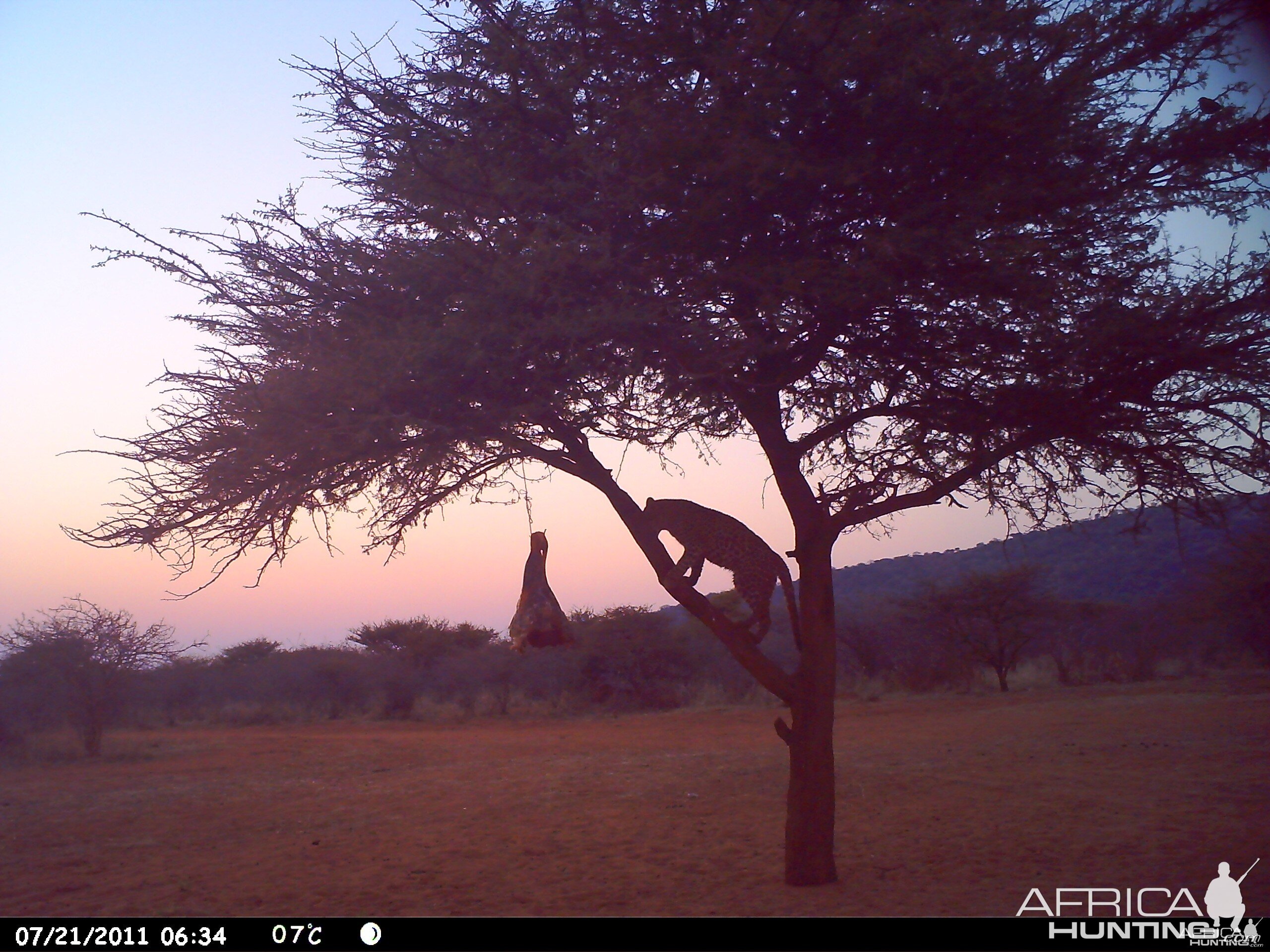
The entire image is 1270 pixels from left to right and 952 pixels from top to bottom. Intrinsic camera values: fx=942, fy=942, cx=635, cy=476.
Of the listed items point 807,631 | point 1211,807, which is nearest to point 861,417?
point 807,631

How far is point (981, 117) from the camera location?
6.16 m

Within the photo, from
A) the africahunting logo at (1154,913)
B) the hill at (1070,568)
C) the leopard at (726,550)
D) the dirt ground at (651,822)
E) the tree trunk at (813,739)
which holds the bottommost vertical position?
the dirt ground at (651,822)

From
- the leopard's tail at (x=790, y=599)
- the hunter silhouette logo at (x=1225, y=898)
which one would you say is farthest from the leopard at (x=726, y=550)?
the hunter silhouette logo at (x=1225, y=898)

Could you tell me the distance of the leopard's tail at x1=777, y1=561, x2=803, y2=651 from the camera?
679cm

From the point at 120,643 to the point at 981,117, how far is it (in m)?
22.5

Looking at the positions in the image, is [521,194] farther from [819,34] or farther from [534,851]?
[534,851]

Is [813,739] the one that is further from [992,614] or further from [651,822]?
[992,614]

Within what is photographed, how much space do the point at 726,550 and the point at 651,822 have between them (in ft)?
18.5

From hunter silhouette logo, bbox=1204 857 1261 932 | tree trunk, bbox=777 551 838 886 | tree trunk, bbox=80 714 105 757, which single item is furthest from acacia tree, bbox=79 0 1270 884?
tree trunk, bbox=80 714 105 757

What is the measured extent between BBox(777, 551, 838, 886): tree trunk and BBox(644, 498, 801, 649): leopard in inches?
7.8

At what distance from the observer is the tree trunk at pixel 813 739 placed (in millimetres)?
6699

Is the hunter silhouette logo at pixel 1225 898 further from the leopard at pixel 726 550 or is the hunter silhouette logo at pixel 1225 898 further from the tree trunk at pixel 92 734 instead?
the tree trunk at pixel 92 734

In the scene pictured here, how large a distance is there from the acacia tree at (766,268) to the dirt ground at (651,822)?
66.6 inches

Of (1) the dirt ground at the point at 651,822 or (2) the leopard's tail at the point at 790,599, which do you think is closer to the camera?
(2) the leopard's tail at the point at 790,599
